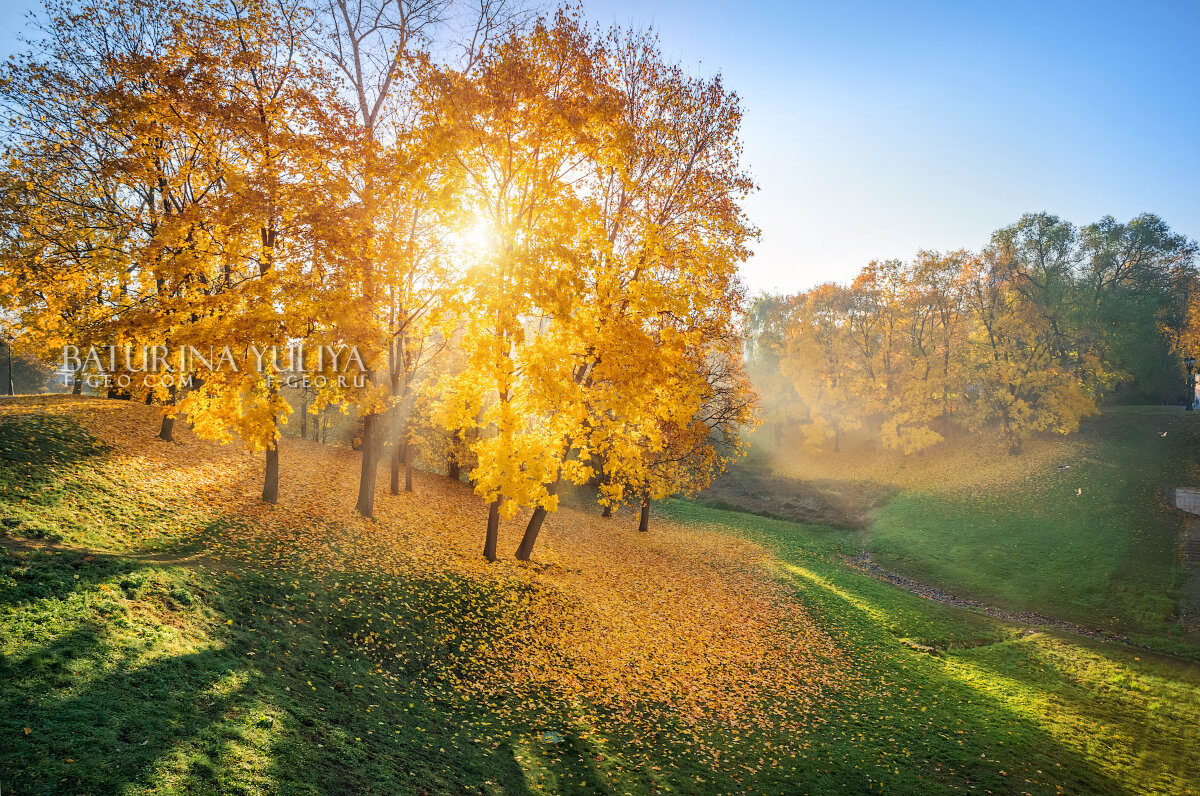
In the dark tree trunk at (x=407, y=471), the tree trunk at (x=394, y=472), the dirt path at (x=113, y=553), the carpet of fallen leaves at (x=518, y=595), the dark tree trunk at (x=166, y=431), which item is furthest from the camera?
the dark tree trunk at (x=407, y=471)

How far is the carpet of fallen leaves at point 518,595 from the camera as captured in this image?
34.4 ft

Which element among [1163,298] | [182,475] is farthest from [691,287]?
[1163,298]

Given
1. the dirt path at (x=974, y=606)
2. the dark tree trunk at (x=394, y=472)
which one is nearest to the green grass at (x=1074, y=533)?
the dirt path at (x=974, y=606)

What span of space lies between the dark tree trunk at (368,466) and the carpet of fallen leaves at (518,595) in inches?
19.1

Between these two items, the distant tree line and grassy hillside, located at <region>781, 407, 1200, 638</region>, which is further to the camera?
the distant tree line

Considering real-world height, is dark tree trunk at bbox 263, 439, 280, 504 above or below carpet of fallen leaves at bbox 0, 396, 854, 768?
above

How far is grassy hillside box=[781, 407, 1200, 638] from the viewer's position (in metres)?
20.3

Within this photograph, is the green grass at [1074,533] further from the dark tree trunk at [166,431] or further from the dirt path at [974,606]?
the dark tree trunk at [166,431]

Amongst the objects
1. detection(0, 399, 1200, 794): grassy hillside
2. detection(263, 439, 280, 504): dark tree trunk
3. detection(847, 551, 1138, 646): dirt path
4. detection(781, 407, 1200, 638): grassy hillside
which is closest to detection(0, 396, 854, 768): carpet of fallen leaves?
detection(0, 399, 1200, 794): grassy hillside

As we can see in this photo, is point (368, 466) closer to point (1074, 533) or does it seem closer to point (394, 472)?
point (394, 472)

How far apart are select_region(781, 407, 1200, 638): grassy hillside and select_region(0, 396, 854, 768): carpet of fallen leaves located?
11187 mm

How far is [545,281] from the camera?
11961mm

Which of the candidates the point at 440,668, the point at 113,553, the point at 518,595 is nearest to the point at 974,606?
the point at 518,595

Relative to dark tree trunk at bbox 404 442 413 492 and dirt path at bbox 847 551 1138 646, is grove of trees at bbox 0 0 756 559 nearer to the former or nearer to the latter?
dark tree trunk at bbox 404 442 413 492
